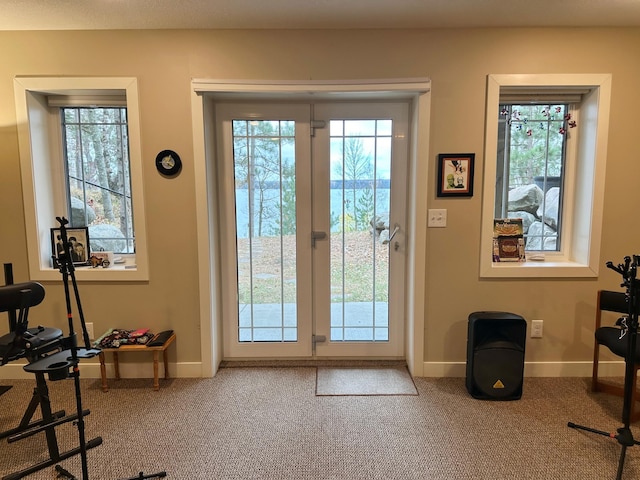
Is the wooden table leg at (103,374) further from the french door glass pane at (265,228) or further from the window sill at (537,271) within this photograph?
the window sill at (537,271)

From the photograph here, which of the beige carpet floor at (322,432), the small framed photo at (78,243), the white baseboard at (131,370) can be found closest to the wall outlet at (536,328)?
the beige carpet floor at (322,432)

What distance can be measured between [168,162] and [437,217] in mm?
1843

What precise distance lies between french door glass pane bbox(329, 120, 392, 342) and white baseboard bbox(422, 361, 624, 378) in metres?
0.44

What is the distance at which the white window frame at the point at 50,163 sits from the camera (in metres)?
2.45

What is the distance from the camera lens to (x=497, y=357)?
235cm

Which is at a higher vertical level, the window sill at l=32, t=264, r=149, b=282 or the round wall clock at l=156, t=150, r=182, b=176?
the round wall clock at l=156, t=150, r=182, b=176

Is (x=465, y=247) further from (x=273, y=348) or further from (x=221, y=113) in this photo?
(x=221, y=113)

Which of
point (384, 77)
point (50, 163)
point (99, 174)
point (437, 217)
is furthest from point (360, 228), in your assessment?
point (50, 163)

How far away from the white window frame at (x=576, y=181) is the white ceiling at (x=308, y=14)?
344 mm

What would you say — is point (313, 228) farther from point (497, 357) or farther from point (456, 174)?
point (497, 357)

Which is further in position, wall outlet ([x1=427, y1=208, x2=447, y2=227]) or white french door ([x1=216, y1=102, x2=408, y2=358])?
white french door ([x1=216, y1=102, x2=408, y2=358])

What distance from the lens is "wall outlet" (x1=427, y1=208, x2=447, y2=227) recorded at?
2541 mm

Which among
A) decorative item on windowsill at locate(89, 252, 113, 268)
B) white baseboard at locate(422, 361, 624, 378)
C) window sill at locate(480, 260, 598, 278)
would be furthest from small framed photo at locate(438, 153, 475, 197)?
decorative item on windowsill at locate(89, 252, 113, 268)

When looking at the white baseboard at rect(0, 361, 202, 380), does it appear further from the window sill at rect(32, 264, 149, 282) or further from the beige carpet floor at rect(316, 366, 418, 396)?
the beige carpet floor at rect(316, 366, 418, 396)
